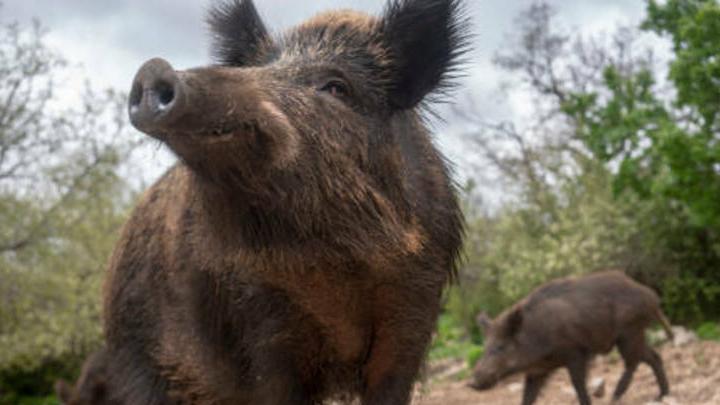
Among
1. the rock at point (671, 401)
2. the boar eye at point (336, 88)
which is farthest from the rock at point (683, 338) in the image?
the boar eye at point (336, 88)

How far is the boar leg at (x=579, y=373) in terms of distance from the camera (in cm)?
1023

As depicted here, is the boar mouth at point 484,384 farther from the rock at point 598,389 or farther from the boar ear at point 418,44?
the boar ear at point 418,44

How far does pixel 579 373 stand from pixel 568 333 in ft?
2.60

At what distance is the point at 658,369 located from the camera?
10.9m

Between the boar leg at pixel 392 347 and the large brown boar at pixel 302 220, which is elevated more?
the large brown boar at pixel 302 220

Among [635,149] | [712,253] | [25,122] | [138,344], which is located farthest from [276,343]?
[712,253]

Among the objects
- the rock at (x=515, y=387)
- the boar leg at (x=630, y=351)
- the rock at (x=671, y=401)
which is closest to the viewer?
the rock at (x=671, y=401)

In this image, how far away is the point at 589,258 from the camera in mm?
21172

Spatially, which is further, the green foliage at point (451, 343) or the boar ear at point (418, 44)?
the green foliage at point (451, 343)

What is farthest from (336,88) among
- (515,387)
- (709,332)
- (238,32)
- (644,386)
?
(709,332)

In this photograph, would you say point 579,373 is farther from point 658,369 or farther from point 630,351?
point 630,351

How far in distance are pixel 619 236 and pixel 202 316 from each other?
61.9 ft

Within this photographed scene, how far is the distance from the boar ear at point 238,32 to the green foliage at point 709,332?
48.8 ft

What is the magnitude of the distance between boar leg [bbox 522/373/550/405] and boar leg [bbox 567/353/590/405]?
507mm
